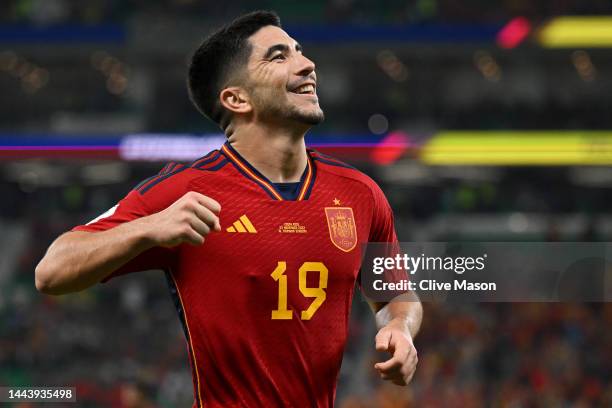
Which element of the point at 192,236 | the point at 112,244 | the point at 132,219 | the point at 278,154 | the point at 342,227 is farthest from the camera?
the point at 278,154

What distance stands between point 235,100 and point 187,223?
103 cm

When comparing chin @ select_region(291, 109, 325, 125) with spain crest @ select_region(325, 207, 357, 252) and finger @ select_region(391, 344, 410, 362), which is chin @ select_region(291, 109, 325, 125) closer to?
spain crest @ select_region(325, 207, 357, 252)

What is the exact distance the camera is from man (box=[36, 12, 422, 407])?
2.93 m

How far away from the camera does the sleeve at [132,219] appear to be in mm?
3004

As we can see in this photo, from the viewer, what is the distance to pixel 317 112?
3.29 meters

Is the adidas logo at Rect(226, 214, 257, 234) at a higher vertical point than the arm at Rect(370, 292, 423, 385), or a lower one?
higher

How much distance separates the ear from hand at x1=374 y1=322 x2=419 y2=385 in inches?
39.0

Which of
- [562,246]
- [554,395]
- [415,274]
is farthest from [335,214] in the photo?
[554,395]

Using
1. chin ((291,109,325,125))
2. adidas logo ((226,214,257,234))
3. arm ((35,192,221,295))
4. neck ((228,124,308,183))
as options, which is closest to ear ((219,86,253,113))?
neck ((228,124,308,183))

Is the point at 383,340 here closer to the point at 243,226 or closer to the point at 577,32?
the point at 243,226

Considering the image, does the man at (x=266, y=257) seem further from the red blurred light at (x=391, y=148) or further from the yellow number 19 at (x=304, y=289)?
the red blurred light at (x=391, y=148)

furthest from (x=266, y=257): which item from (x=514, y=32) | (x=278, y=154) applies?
(x=514, y=32)

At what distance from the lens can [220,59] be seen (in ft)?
11.6

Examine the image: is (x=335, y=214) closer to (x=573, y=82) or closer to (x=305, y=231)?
(x=305, y=231)
